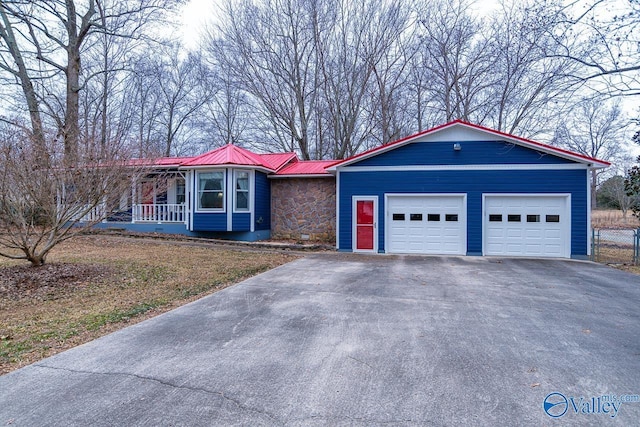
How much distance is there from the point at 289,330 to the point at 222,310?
1.43m

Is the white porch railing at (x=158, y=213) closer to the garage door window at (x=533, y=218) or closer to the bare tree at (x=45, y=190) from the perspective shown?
the bare tree at (x=45, y=190)

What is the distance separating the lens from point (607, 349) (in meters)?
3.93

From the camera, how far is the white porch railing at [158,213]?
15.2m

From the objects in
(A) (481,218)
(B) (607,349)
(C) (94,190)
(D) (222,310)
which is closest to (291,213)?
(A) (481,218)

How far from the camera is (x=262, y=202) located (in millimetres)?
14828

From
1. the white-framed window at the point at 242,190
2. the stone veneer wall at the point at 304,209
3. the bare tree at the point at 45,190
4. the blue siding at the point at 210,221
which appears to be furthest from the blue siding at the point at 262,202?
the bare tree at the point at 45,190

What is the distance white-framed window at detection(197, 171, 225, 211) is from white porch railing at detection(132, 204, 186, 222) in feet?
4.91

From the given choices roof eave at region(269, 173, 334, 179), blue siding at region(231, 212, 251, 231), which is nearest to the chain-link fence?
roof eave at region(269, 173, 334, 179)

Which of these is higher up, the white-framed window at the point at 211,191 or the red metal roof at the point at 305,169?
the red metal roof at the point at 305,169

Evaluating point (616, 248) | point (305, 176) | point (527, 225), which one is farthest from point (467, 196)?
point (616, 248)

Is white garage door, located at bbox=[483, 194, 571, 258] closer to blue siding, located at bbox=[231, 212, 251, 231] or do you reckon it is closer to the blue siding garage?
the blue siding garage

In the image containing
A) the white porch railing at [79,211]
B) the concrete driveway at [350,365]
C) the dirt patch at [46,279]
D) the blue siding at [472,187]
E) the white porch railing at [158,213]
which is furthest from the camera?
the white porch railing at [158,213]

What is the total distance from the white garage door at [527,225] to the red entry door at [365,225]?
367 cm

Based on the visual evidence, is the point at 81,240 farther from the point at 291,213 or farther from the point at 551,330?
the point at 551,330
